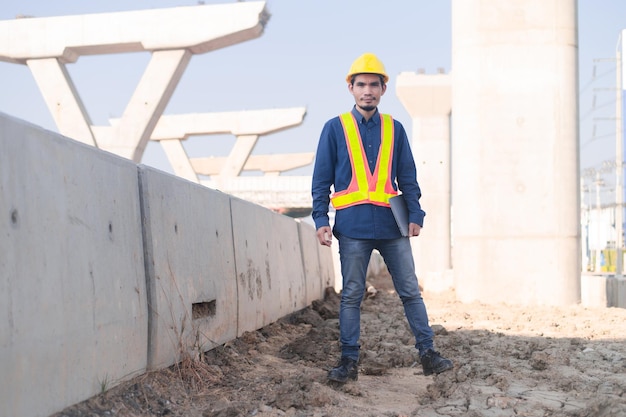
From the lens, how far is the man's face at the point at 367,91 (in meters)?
5.58

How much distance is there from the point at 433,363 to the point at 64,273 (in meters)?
2.85

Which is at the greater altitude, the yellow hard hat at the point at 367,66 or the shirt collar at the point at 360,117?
the yellow hard hat at the point at 367,66

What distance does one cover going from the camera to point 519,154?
13.2 meters

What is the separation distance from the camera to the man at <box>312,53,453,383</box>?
5.51 meters

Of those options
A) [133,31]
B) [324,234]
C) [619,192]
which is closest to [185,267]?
[324,234]

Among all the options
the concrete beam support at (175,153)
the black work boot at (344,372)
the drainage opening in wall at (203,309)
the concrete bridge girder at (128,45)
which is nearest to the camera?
the black work boot at (344,372)

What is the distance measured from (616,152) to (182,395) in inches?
1529

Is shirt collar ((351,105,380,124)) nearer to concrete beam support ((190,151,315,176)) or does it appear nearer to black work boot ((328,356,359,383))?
black work boot ((328,356,359,383))

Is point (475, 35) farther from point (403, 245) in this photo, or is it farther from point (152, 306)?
point (152, 306)

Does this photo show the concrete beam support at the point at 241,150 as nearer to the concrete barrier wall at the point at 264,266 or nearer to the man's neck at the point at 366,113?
the concrete barrier wall at the point at 264,266

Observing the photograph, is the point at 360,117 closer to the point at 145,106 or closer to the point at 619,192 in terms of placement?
the point at 145,106

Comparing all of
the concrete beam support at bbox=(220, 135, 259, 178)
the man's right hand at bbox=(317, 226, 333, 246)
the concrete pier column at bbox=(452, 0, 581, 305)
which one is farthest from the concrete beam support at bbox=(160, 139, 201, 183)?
the man's right hand at bbox=(317, 226, 333, 246)

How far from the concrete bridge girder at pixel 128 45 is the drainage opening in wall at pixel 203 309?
57.7ft

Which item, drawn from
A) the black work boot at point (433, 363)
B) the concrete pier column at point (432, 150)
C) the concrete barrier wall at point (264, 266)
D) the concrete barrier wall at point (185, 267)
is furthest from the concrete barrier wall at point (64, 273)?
the concrete pier column at point (432, 150)
